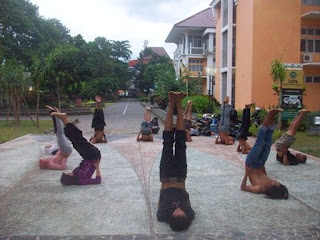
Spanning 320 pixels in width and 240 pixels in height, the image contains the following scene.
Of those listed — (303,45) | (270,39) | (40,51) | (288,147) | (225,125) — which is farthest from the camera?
(40,51)

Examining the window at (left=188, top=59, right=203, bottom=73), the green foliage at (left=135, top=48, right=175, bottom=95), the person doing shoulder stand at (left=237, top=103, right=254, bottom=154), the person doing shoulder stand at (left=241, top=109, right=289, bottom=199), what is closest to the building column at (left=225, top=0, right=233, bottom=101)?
the person doing shoulder stand at (left=237, top=103, right=254, bottom=154)

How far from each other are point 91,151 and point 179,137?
6.76 ft

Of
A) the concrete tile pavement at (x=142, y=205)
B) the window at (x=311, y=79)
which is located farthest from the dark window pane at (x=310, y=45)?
the concrete tile pavement at (x=142, y=205)

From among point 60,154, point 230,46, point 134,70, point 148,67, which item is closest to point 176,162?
point 60,154

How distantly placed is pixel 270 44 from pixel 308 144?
34.1 feet

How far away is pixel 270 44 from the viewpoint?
2125 cm

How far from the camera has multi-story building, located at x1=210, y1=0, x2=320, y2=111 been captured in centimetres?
2100

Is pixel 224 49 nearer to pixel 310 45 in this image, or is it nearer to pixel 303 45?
pixel 303 45

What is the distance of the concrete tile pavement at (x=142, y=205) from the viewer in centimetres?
439

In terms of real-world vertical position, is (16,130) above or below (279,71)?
below

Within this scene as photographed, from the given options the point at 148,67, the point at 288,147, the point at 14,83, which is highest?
the point at 148,67

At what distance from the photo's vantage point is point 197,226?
4.57m

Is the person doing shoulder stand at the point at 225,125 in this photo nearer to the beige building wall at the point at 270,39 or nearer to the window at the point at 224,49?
the beige building wall at the point at 270,39

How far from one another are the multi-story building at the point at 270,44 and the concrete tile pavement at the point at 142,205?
43.0 feet
